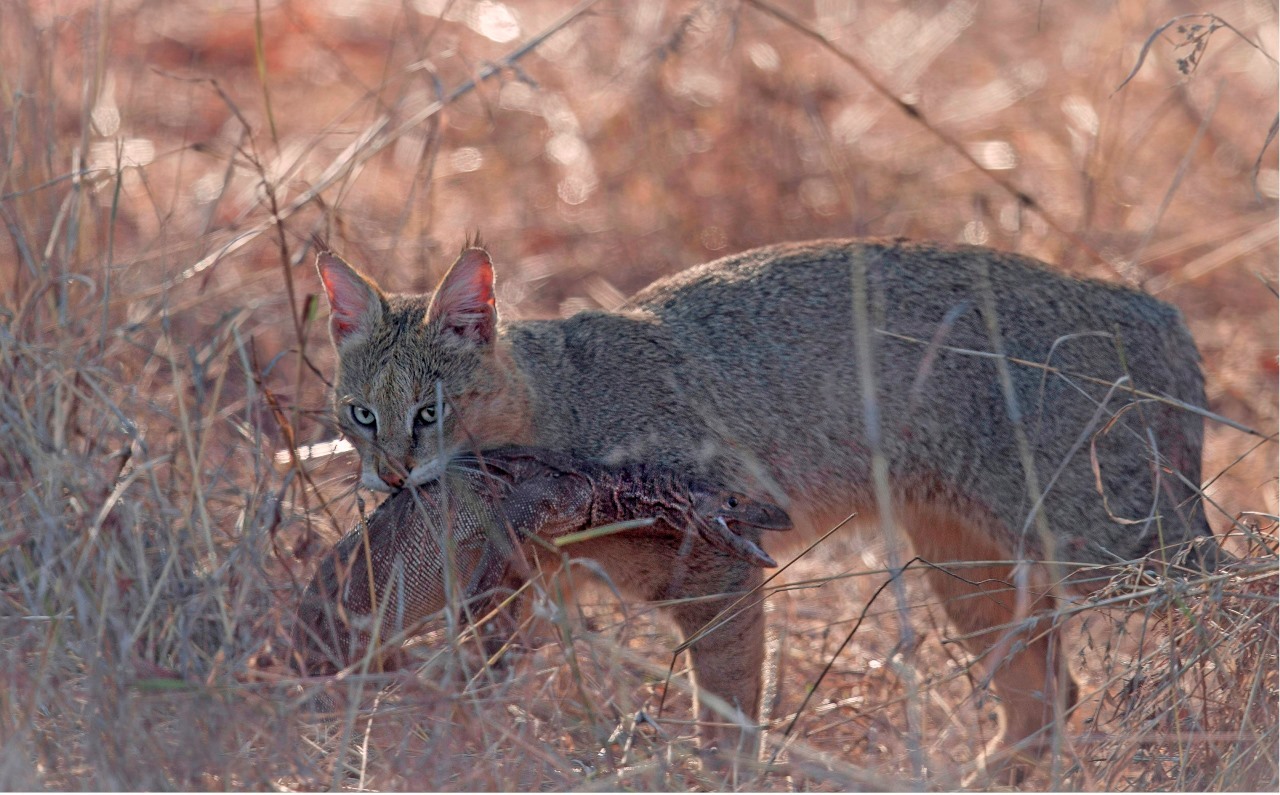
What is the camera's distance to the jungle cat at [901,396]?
174 inches

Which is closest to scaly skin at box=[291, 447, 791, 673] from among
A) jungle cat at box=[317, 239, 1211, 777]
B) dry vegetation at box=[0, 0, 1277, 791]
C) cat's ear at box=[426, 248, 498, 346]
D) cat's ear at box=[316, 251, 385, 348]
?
dry vegetation at box=[0, 0, 1277, 791]

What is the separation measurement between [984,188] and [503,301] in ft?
9.60

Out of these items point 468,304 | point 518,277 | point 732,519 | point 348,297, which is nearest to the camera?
point 732,519

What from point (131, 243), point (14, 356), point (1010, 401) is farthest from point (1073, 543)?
point (131, 243)

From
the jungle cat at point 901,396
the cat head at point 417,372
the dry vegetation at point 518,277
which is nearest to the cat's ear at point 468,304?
the cat head at point 417,372

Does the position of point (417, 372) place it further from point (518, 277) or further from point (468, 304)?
point (518, 277)

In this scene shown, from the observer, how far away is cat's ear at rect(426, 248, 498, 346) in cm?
405

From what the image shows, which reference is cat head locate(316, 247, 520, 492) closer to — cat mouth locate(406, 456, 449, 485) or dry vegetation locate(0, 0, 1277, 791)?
cat mouth locate(406, 456, 449, 485)

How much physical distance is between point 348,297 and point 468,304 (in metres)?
0.40

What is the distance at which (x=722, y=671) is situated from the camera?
14.2 feet

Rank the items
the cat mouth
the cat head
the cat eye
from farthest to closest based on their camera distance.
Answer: the cat eye < the cat head < the cat mouth

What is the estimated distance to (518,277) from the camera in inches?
295

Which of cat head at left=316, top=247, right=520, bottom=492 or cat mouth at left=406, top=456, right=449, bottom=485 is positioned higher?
cat head at left=316, top=247, right=520, bottom=492

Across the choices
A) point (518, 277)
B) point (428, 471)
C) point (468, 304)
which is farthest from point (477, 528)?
point (518, 277)
